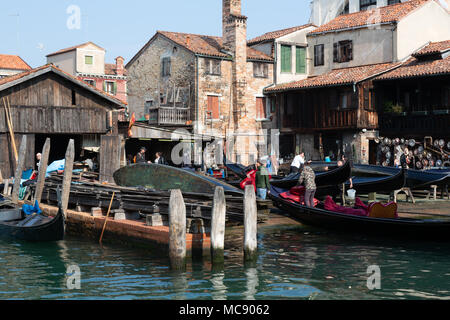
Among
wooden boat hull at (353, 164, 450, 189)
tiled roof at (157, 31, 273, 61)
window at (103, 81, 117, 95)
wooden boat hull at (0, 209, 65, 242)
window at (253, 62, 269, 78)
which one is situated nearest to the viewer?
wooden boat hull at (0, 209, 65, 242)

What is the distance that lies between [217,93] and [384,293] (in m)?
24.6

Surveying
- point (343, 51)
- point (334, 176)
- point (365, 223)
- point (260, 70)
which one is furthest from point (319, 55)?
point (365, 223)

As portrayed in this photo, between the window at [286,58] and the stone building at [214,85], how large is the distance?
82 centimetres

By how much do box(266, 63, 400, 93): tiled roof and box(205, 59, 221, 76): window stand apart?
3.37m

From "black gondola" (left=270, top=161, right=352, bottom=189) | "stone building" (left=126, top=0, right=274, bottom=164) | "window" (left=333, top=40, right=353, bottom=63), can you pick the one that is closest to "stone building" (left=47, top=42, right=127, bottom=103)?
"stone building" (left=126, top=0, right=274, bottom=164)

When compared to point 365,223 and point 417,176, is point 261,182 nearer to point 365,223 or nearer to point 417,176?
point 365,223

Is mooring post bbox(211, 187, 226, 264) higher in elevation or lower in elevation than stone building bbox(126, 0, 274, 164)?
lower

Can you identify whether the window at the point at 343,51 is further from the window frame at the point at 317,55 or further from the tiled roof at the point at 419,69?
the tiled roof at the point at 419,69

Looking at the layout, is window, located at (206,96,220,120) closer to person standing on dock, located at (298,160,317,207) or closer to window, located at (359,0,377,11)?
window, located at (359,0,377,11)

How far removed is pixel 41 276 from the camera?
10750mm

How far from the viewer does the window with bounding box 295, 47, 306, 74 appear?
35.2m

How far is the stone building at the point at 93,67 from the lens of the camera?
47750mm

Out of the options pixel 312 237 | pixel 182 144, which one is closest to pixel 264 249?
pixel 312 237
